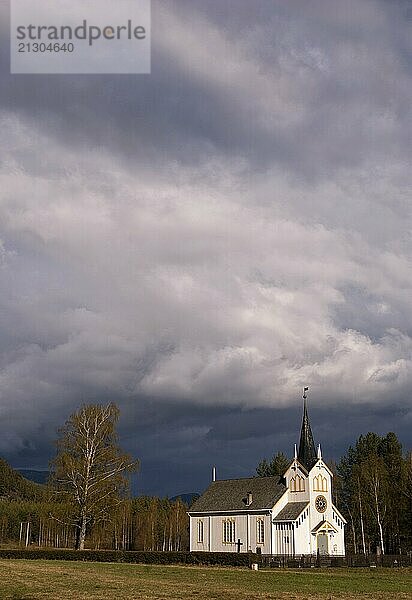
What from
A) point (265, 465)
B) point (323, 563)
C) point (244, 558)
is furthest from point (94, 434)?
point (265, 465)

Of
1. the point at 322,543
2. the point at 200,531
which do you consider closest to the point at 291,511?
the point at 322,543

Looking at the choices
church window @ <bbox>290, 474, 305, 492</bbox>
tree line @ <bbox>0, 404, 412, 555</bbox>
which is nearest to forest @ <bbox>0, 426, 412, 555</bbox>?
tree line @ <bbox>0, 404, 412, 555</bbox>

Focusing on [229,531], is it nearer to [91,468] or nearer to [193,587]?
[91,468]

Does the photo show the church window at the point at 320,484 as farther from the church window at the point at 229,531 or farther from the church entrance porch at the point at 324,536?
the church window at the point at 229,531

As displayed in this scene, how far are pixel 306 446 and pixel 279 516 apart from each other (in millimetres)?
10294

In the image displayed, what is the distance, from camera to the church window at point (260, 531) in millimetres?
73125

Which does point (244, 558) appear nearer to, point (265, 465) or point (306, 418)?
point (306, 418)

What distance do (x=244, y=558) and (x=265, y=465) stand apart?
7119cm

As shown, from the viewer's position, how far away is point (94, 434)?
59.8 m

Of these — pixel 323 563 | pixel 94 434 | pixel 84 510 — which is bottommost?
pixel 323 563

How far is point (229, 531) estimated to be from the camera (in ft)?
251

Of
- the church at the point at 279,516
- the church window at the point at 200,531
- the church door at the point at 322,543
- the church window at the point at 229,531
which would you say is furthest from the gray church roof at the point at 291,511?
the church window at the point at 200,531

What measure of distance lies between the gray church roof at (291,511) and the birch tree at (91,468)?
1915cm

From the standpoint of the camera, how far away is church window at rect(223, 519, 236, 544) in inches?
2986
